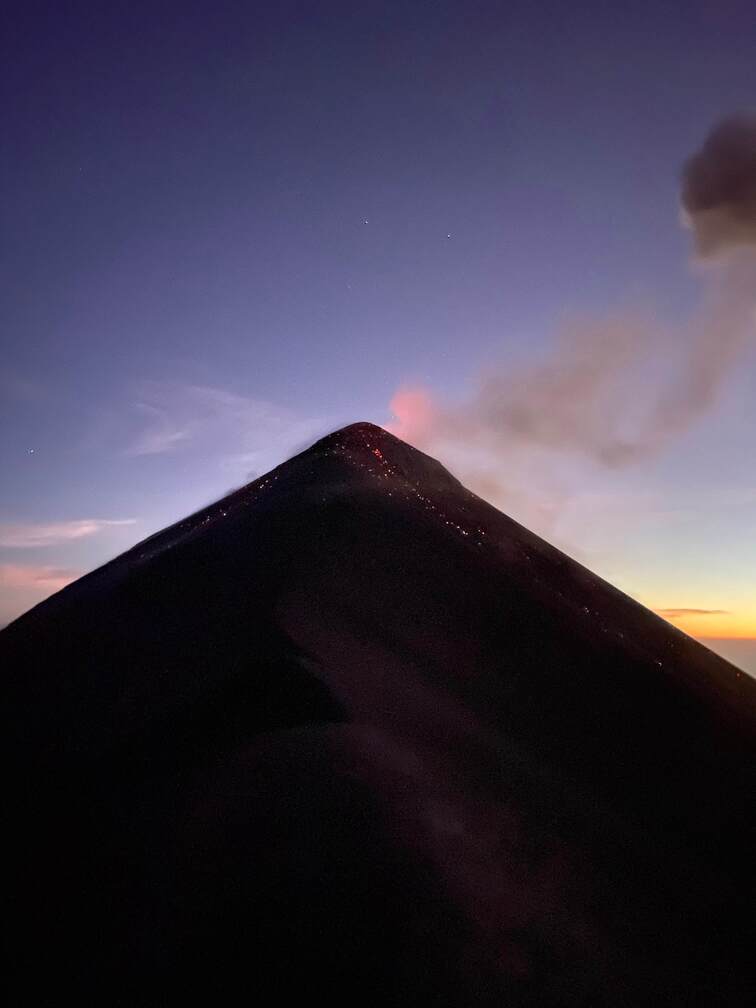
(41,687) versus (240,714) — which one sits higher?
(240,714)

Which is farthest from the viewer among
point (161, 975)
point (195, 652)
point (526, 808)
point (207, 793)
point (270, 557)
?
point (270, 557)

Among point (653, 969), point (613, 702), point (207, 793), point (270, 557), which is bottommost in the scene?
point (653, 969)

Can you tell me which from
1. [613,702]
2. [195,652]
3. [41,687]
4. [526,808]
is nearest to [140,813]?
[195,652]

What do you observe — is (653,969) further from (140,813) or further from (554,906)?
(140,813)

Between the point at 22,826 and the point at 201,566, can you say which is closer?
the point at 22,826

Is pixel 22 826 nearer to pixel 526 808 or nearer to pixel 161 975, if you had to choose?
pixel 161 975

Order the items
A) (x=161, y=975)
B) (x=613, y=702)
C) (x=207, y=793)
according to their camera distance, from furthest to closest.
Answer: (x=613, y=702) → (x=207, y=793) → (x=161, y=975)
